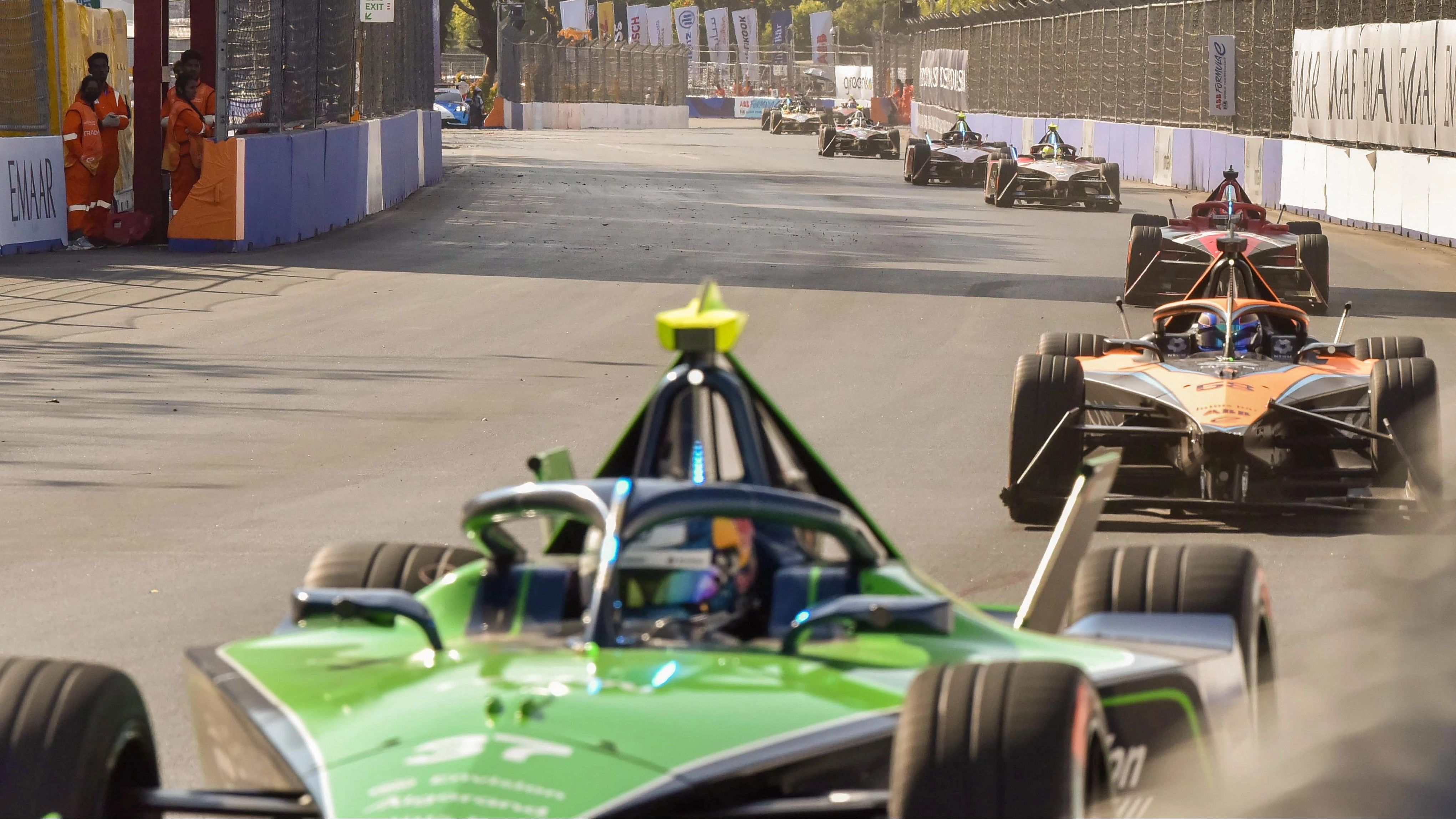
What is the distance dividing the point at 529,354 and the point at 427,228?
11753 millimetres

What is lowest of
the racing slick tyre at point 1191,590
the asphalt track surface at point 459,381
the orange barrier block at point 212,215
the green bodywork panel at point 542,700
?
the asphalt track surface at point 459,381

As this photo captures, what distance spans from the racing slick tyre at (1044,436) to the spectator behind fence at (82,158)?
1587 cm

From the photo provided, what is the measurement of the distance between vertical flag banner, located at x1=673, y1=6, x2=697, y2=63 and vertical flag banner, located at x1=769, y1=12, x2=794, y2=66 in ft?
20.3

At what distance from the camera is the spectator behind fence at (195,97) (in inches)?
894

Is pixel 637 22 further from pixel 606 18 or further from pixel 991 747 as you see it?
pixel 991 747

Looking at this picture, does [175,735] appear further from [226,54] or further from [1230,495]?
[226,54]

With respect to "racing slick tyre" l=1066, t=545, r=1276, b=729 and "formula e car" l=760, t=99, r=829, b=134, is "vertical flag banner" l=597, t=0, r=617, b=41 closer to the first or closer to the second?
"formula e car" l=760, t=99, r=829, b=134

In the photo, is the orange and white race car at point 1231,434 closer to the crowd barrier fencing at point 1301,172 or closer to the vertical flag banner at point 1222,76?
the crowd barrier fencing at point 1301,172

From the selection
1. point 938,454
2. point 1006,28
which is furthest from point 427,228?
point 1006,28

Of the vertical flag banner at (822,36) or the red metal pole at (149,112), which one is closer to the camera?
the red metal pole at (149,112)

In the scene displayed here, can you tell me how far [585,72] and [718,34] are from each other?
36.8 metres

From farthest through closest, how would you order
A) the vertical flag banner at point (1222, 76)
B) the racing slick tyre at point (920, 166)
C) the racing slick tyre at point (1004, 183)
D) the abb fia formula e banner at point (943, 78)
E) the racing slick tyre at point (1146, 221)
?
the abb fia formula e banner at point (943, 78)
the racing slick tyre at point (920, 166)
the vertical flag banner at point (1222, 76)
the racing slick tyre at point (1004, 183)
the racing slick tyre at point (1146, 221)

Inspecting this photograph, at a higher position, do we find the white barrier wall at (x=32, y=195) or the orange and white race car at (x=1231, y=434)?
the white barrier wall at (x=32, y=195)

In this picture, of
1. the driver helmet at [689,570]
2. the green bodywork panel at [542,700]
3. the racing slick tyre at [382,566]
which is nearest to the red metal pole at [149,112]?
the racing slick tyre at [382,566]
